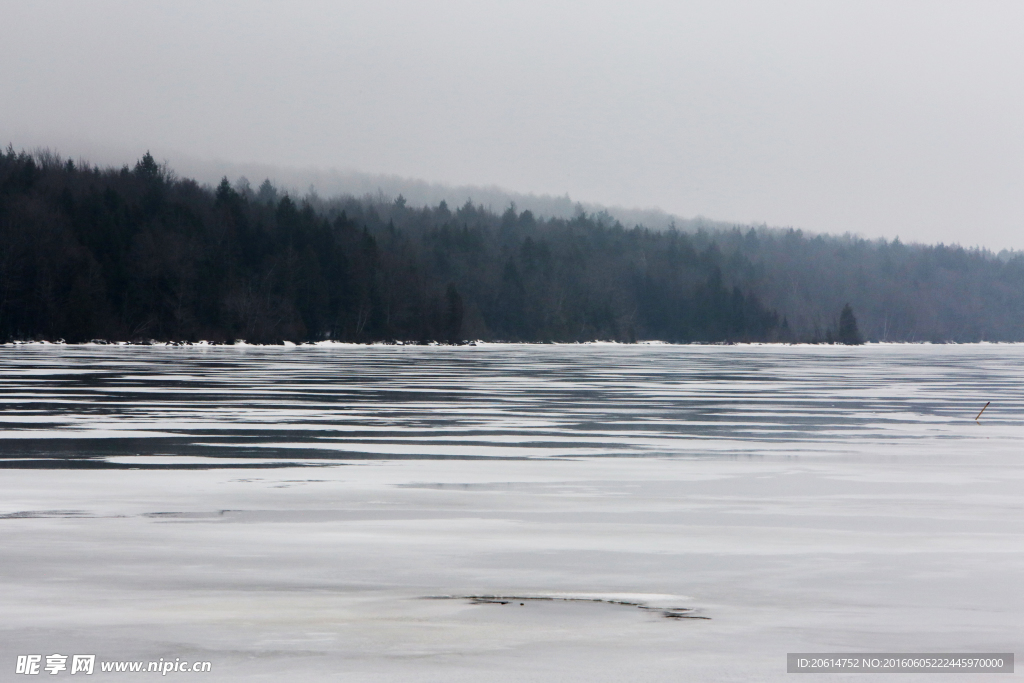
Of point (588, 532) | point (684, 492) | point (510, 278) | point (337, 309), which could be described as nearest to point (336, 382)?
point (684, 492)

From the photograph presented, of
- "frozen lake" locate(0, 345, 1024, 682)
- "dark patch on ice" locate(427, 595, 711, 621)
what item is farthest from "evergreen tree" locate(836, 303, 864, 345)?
"dark patch on ice" locate(427, 595, 711, 621)

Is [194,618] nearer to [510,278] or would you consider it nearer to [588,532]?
[588,532]

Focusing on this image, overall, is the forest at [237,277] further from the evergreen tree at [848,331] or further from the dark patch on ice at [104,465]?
the dark patch on ice at [104,465]

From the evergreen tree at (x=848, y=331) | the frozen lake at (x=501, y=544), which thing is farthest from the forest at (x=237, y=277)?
the frozen lake at (x=501, y=544)

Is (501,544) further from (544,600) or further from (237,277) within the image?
(237,277)

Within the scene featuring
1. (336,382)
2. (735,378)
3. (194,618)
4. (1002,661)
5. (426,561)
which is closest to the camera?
(1002,661)

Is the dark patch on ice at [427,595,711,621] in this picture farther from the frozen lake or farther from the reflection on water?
the reflection on water

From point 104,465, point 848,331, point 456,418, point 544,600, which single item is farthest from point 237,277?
point 544,600

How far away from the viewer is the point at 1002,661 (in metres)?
6.29

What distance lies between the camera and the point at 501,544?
378 inches

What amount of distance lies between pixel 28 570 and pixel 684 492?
21.6ft

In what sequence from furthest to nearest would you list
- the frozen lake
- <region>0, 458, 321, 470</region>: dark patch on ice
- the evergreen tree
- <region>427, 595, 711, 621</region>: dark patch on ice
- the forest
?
1. the evergreen tree
2. the forest
3. <region>0, 458, 321, 470</region>: dark patch on ice
4. <region>427, 595, 711, 621</region>: dark patch on ice
5. the frozen lake

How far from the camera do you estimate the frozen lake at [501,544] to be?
6531mm

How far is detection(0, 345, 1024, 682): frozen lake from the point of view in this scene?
6.53m
